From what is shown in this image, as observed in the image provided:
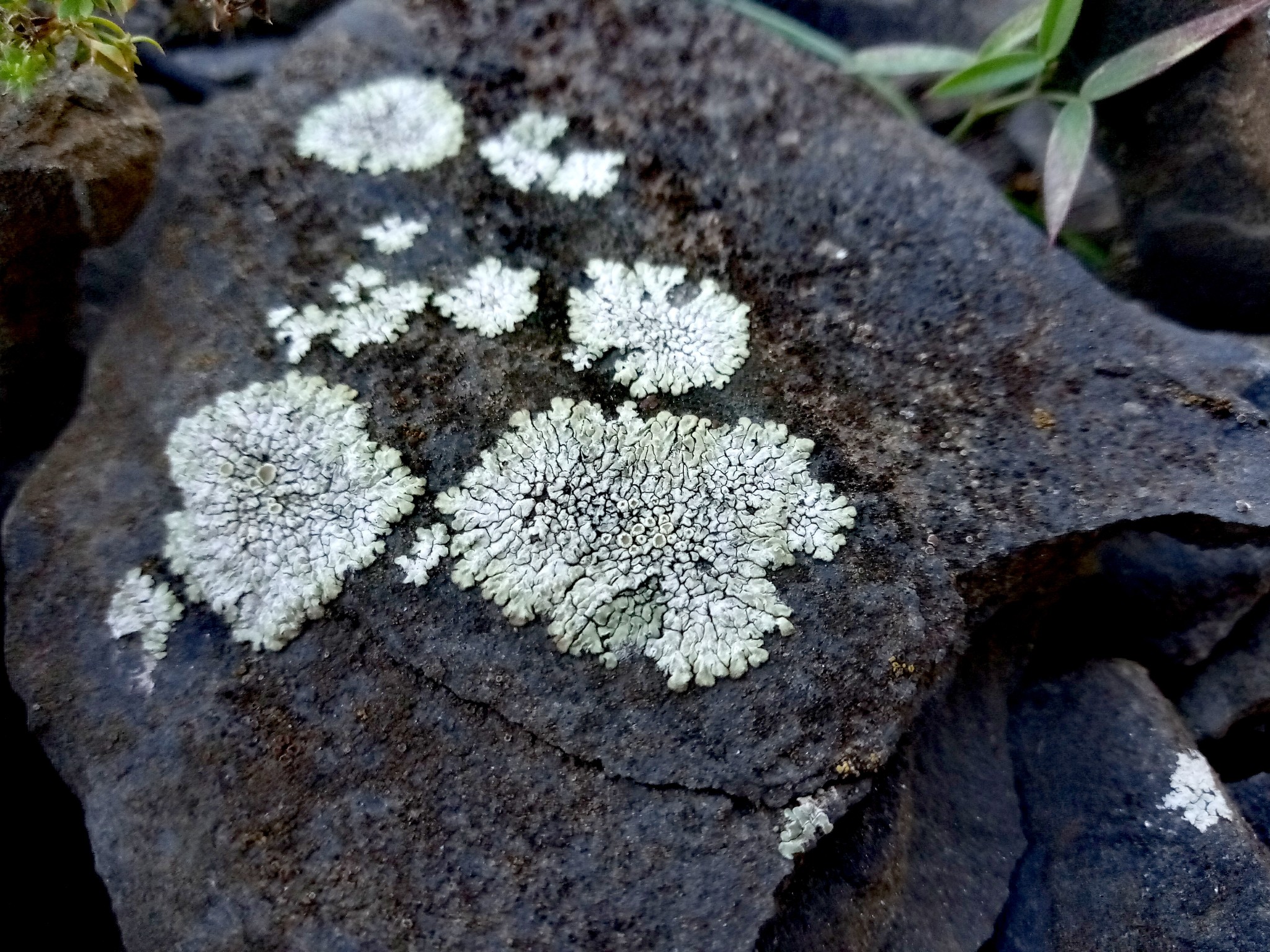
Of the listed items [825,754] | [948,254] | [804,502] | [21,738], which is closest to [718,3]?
[948,254]

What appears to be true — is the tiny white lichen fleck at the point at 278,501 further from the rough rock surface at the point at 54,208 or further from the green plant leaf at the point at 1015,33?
the green plant leaf at the point at 1015,33

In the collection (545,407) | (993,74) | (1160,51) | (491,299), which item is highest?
(1160,51)

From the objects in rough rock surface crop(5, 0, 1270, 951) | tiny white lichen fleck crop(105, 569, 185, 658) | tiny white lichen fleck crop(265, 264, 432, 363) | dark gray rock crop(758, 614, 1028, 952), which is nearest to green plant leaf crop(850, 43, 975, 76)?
rough rock surface crop(5, 0, 1270, 951)

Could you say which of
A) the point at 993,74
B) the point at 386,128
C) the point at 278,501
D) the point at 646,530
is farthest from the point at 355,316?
the point at 993,74

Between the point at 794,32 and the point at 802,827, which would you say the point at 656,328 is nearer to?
the point at 802,827

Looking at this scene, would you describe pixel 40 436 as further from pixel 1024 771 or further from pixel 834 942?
pixel 1024 771

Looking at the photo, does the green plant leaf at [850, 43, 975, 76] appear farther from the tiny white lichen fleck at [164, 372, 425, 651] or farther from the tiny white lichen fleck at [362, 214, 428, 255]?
the tiny white lichen fleck at [164, 372, 425, 651]
